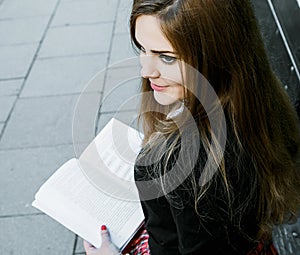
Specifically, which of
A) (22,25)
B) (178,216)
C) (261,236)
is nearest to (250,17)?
(178,216)

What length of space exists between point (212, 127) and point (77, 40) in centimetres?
237

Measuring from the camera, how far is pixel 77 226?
1.46m

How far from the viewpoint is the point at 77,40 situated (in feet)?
10.5

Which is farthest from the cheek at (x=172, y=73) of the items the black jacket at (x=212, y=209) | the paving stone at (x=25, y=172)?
the paving stone at (x=25, y=172)

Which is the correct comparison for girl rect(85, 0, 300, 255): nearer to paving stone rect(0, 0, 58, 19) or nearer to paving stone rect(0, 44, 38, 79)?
paving stone rect(0, 44, 38, 79)

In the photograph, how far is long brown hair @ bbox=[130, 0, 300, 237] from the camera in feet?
2.91

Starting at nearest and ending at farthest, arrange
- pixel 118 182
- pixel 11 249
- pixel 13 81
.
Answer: pixel 118 182 → pixel 11 249 → pixel 13 81

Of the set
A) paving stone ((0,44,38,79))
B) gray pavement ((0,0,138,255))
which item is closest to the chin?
gray pavement ((0,0,138,255))

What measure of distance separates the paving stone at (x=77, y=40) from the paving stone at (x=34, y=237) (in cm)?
133

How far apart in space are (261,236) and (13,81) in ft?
7.08

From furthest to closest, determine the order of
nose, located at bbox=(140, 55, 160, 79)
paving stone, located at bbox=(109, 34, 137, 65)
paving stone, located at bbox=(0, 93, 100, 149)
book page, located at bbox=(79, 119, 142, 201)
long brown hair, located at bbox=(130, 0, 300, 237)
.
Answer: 1. paving stone, located at bbox=(109, 34, 137, 65)
2. paving stone, located at bbox=(0, 93, 100, 149)
3. book page, located at bbox=(79, 119, 142, 201)
4. nose, located at bbox=(140, 55, 160, 79)
5. long brown hair, located at bbox=(130, 0, 300, 237)

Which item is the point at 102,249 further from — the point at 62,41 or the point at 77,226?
the point at 62,41

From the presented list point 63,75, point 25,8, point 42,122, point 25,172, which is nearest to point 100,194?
point 25,172

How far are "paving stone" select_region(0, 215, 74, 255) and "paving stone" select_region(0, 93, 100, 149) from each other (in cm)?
49
